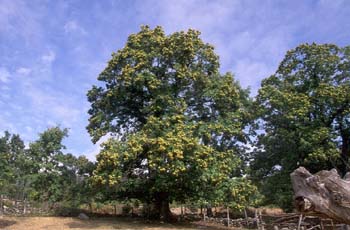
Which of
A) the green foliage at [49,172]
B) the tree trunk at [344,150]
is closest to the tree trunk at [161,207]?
the green foliage at [49,172]

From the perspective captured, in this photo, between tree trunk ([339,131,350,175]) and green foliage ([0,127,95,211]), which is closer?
tree trunk ([339,131,350,175])

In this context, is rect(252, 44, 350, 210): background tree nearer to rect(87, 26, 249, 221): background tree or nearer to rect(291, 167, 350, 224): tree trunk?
rect(87, 26, 249, 221): background tree

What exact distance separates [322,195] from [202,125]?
19.9 meters

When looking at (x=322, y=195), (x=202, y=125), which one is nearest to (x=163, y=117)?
(x=202, y=125)

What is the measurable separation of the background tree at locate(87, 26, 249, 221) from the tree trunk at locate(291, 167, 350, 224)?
1668cm

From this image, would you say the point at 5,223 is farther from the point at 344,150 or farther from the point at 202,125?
the point at 344,150

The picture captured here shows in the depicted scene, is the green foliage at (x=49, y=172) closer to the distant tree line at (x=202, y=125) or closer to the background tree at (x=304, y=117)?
the distant tree line at (x=202, y=125)

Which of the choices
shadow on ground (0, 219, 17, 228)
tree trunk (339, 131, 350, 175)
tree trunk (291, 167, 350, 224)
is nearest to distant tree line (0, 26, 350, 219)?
tree trunk (339, 131, 350, 175)

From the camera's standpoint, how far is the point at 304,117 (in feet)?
76.8

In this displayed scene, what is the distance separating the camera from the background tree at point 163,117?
20.0 m

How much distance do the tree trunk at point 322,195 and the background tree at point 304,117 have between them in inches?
825

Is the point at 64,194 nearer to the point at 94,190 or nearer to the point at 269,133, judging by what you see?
the point at 94,190

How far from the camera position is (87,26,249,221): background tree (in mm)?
19984

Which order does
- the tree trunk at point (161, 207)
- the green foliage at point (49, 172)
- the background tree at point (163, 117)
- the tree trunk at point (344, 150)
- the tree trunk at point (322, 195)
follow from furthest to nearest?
the green foliage at point (49, 172) → the tree trunk at point (161, 207) → the tree trunk at point (344, 150) → the background tree at point (163, 117) → the tree trunk at point (322, 195)
